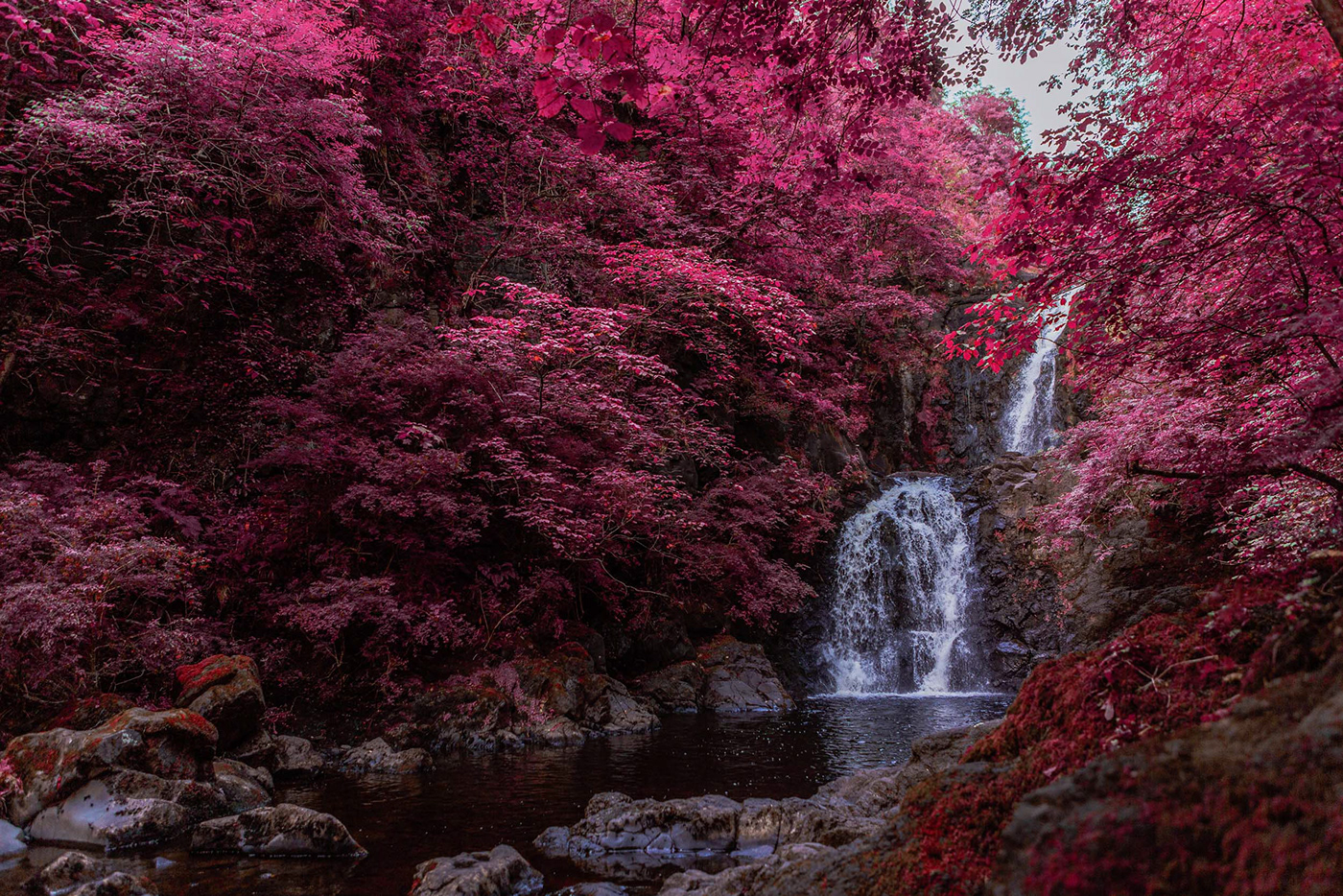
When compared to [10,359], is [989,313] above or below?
below

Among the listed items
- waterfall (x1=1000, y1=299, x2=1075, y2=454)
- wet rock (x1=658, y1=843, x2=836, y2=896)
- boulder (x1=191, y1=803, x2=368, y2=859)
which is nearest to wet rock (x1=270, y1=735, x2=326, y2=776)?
boulder (x1=191, y1=803, x2=368, y2=859)

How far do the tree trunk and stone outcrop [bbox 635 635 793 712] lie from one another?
1091 centimetres

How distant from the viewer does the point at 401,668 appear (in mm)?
8922

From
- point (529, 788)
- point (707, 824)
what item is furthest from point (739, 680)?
point (707, 824)

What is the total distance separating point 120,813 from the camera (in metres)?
5.05

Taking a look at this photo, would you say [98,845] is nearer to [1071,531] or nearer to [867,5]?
[867,5]

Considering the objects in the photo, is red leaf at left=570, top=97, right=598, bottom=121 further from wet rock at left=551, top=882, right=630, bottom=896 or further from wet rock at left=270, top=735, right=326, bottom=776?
wet rock at left=270, top=735, right=326, bottom=776

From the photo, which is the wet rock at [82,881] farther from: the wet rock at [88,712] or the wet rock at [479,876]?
the wet rock at [88,712]

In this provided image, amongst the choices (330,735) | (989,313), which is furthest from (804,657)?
(989,313)

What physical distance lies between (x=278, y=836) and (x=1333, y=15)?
25.3ft

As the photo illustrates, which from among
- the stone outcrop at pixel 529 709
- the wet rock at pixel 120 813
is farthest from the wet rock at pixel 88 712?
the stone outcrop at pixel 529 709

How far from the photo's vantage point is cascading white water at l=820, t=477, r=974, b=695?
1440 centimetres

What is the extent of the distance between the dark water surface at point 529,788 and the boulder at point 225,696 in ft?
3.23

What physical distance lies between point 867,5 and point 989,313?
2.32 meters
